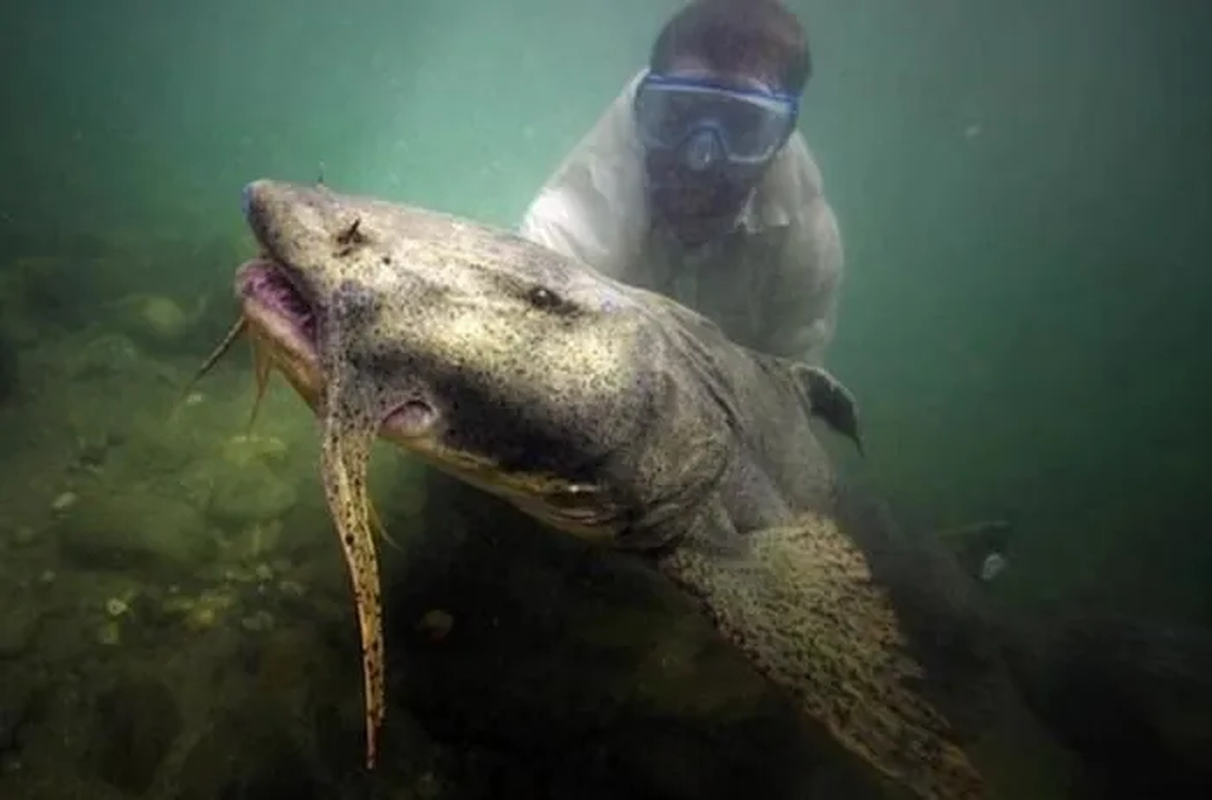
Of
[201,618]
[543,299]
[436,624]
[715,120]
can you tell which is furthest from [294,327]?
[715,120]

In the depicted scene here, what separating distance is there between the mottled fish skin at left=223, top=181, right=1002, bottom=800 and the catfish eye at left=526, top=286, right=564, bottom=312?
1 cm

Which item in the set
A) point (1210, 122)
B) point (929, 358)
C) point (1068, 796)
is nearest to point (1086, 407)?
point (929, 358)

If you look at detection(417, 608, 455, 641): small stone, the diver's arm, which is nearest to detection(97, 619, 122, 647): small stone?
detection(417, 608, 455, 641): small stone

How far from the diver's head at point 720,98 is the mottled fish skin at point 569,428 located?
288cm

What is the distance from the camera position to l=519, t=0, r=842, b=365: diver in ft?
18.9

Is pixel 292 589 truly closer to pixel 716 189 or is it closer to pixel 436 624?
pixel 436 624

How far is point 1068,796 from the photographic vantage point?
453cm

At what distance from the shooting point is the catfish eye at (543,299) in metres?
2.43

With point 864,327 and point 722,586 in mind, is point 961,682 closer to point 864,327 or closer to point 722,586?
point 722,586

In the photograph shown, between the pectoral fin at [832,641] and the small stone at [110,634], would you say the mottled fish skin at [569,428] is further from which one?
the small stone at [110,634]

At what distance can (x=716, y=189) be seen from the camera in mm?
5949

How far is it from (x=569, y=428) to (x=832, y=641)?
994 mm

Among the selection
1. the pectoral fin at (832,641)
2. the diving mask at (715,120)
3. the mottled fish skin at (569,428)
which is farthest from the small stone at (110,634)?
the diving mask at (715,120)

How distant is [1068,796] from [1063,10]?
36691 mm
